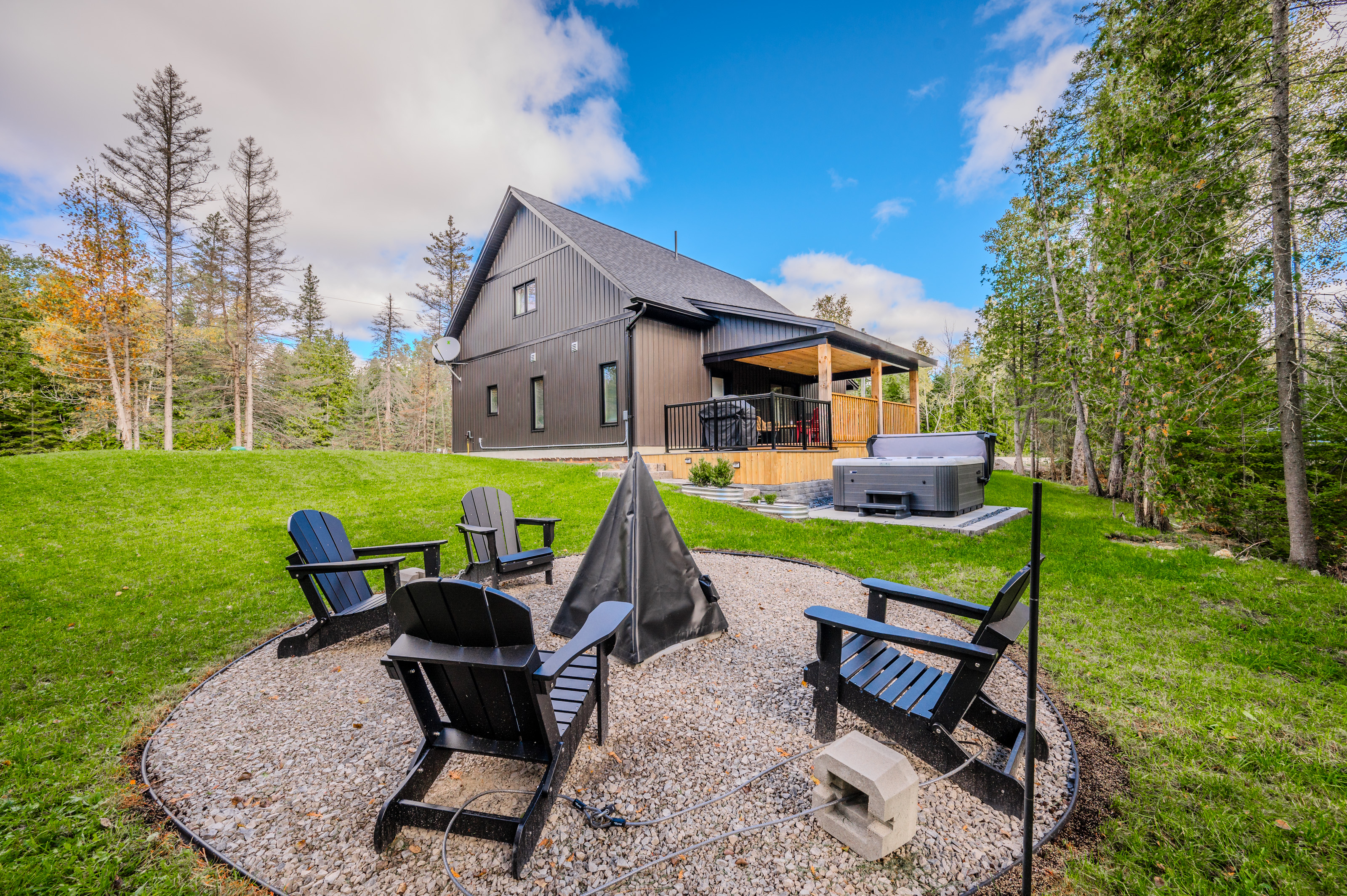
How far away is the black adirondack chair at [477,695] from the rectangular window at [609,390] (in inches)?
415

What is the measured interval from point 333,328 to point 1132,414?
41910mm

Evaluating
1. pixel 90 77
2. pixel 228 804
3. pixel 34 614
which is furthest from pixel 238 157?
pixel 228 804

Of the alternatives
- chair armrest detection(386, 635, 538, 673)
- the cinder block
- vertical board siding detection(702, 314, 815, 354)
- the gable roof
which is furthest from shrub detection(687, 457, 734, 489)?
chair armrest detection(386, 635, 538, 673)

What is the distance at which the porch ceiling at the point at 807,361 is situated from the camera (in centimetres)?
1231

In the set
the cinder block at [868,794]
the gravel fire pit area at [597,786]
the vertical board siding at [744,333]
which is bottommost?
the gravel fire pit area at [597,786]

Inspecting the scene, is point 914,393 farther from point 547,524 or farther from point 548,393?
point 547,524

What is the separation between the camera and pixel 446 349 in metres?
16.2

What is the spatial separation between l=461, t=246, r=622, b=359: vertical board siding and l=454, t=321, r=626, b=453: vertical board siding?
402mm

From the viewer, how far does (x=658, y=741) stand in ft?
8.00

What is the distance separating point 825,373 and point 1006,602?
9394 millimetres

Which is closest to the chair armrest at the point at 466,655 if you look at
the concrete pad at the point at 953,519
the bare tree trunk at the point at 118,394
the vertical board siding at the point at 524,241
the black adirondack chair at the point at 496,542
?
the black adirondack chair at the point at 496,542

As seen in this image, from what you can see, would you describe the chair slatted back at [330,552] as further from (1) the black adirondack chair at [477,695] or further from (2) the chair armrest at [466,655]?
(2) the chair armrest at [466,655]

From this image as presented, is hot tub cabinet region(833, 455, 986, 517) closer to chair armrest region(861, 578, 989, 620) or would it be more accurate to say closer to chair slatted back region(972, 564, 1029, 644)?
chair armrest region(861, 578, 989, 620)

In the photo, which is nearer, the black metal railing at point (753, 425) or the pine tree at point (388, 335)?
the black metal railing at point (753, 425)
